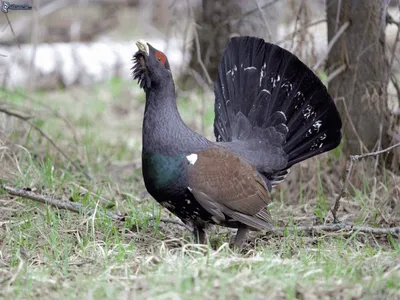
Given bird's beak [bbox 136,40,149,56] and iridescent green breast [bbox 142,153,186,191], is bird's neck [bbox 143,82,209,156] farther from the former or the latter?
bird's beak [bbox 136,40,149,56]

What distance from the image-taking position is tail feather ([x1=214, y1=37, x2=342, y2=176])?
5121 millimetres

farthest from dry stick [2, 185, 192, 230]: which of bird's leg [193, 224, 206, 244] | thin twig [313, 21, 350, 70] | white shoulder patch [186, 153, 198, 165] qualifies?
thin twig [313, 21, 350, 70]

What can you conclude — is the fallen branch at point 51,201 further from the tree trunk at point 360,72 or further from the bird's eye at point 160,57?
the tree trunk at point 360,72

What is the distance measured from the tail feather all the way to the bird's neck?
2.06 ft

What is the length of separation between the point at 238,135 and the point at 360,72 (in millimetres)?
1390

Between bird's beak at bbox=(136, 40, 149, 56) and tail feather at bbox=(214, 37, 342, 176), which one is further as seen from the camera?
tail feather at bbox=(214, 37, 342, 176)

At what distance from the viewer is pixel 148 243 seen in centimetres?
471

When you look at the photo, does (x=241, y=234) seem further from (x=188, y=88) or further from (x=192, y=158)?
(x=188, y=88)

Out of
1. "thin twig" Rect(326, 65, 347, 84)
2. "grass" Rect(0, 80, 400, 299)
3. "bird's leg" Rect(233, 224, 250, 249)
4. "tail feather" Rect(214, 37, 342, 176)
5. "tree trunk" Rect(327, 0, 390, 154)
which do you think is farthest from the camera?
"thin twig" Rect(326, 65, 347, 84)

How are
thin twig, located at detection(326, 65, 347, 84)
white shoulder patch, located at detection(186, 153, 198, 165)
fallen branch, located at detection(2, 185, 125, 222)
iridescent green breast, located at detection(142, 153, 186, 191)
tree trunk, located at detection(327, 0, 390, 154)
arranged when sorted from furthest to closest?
thin twig, located at detection(326, 65, 347, 84)
tree trunk, located at detection(327, 0, 390, 154)
fallen branch, located at detection(2, 185, 125, 222)
white shoulder patch, located at detection(186, 153, 198, 165)
iridescent green breast, located at detection(142, 153, 186, 191)

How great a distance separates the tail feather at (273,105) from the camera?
5.12 m

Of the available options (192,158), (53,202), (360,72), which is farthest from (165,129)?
(360,72)

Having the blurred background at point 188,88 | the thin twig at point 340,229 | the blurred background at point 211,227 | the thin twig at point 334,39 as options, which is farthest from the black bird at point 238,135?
the thin twig at point 334,39

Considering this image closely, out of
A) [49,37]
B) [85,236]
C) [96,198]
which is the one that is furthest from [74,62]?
[85,236]
